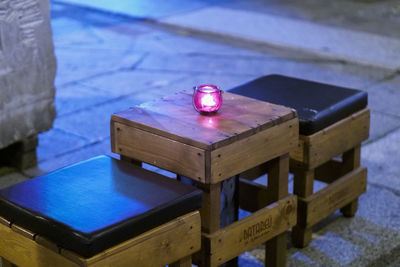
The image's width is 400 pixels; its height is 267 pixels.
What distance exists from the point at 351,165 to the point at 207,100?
1080mm

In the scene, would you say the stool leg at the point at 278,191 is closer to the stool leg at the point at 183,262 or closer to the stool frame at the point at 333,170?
the stool frame at the point at 333,170

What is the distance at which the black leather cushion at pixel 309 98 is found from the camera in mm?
3186

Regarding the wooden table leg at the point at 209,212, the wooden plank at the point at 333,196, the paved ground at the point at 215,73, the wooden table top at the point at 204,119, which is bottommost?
the paved ground at the point at 215,73

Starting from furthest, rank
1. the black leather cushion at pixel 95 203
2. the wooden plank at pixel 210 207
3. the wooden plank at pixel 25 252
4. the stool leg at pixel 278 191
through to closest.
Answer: the stool leg at pixel 278 191
the wooden plank at pixel 210 207
the wooden plank at pixel 25 252
the black leather cushion at pixel 95 203

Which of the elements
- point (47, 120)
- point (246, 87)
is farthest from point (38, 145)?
point (246, 87)

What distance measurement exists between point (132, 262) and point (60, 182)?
42 cm

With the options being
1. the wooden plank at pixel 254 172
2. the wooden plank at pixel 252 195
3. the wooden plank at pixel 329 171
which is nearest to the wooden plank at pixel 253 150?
the wooden plank at pixel 252 195

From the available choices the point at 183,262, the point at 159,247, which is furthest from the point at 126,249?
the point at 183,262

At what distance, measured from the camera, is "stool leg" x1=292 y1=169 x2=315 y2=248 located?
3260 mm

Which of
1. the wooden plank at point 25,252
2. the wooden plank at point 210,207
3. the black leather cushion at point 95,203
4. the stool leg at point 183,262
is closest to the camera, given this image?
the black leather cushion at point 95,203

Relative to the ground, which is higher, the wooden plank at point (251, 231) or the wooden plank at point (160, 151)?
the wooden plank at point (160, 151)

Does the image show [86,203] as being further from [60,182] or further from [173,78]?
[173,78]

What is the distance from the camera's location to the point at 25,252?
8.00 feet

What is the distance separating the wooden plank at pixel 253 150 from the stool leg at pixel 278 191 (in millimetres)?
68
